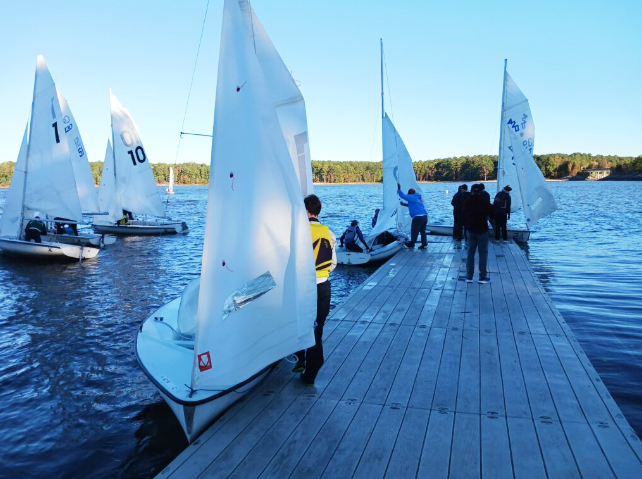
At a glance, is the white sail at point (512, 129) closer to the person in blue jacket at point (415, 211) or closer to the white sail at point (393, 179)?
the white sail at point (393, 179)

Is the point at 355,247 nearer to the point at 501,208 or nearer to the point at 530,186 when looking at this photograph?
the point at 501,208

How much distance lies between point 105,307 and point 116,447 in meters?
7.20

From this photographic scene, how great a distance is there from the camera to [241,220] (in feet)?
14.7

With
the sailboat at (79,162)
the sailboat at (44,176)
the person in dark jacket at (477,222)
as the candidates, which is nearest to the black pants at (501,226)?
the person in dark jacket at (477,222)

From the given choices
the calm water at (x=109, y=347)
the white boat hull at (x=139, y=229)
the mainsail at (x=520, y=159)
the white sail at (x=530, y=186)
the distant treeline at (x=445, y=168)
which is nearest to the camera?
the calm water at (x=109, y=347)

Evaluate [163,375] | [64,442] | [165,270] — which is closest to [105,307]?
[165,270]

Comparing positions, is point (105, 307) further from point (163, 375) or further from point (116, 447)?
point (163, 375)

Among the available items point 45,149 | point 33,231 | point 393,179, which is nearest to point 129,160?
A: point 45,149

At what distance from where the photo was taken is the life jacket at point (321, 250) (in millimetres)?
5137

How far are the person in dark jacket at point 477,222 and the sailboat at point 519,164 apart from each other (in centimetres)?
962

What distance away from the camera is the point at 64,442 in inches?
233

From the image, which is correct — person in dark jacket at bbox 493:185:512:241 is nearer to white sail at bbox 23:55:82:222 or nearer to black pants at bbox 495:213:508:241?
black pants at bbox 495:213:508:241

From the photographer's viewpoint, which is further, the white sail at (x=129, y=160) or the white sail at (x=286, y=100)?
the white sail at (x=129, y=160)

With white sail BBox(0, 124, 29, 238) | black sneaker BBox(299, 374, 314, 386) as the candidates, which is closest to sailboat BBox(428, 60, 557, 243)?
black sneaker BBox(299, 374, 314, 386)
